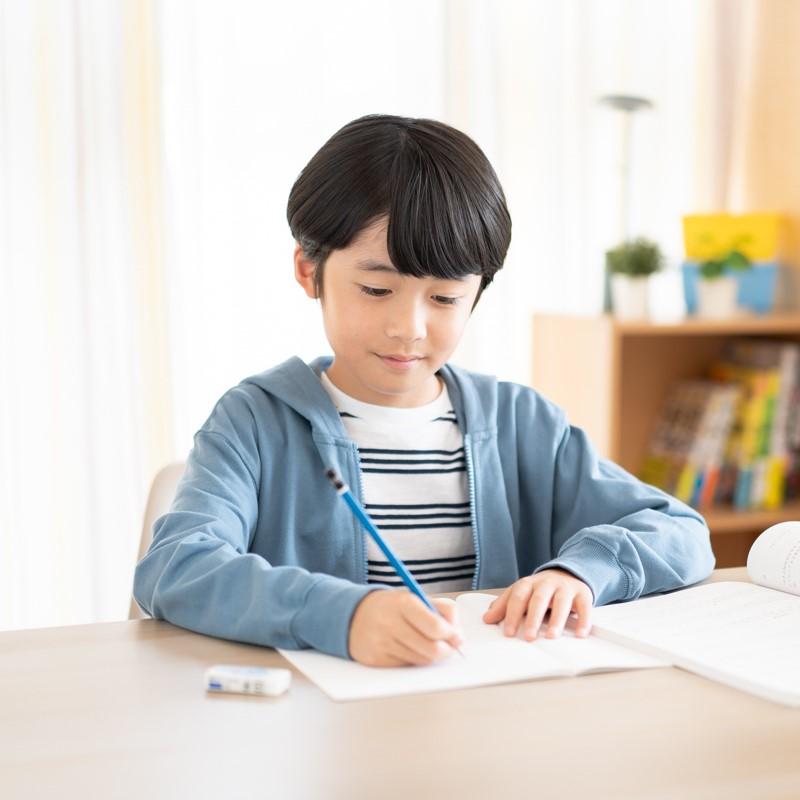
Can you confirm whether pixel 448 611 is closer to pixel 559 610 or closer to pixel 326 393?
pixel 559 610

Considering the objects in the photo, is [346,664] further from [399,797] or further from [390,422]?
[390,422]

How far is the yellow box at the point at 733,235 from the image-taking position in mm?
2672

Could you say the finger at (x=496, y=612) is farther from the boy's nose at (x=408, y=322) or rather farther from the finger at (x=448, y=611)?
the boy's nose at (x=408, y=322)

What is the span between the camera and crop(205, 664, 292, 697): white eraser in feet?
2.61

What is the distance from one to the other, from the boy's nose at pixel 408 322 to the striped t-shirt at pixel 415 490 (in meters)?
0.19

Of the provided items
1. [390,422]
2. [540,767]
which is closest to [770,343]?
[390,422]

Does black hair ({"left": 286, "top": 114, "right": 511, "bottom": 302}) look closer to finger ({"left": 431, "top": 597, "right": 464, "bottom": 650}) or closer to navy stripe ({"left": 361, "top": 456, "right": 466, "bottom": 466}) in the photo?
navy stripe ({"left": 361, "top": 456, "right": 466, "bottom": 466})

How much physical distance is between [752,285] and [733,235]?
0.15 metres

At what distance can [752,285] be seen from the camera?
2738 millimetres

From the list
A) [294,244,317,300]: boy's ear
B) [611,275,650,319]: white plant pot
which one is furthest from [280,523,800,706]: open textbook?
[611,275,650,319]: white plant pot

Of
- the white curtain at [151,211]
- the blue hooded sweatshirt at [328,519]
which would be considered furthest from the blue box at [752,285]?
the blue hooded sweatshirt at [328,519]

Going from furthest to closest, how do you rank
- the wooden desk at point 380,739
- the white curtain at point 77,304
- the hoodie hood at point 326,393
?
1. the white curtain at point 77,304
2. the hoodie hood at point 326,393
3. the wooden desk at point 380,739

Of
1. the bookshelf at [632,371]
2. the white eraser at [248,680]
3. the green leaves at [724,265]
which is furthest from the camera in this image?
the green leaves at [724,265]

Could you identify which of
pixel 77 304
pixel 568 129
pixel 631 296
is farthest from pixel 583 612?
pixel 568 129
